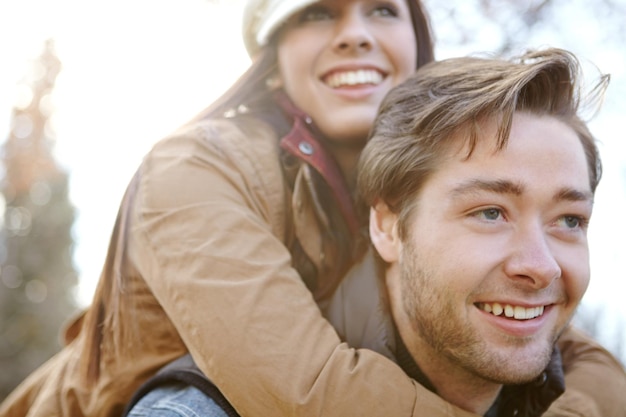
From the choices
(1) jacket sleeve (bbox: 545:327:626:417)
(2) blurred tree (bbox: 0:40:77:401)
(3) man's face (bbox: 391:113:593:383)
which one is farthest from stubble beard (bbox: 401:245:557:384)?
(2) blurred tree (bbox: 0:40:77:401)

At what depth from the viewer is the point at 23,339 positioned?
28.0 ft

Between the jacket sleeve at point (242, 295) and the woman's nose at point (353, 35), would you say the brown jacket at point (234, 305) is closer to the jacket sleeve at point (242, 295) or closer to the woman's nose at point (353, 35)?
the jacket sleeve at point (242, 295)

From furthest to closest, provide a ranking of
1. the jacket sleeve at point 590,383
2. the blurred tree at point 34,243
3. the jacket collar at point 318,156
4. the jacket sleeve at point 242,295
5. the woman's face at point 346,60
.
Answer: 1. the blurred tree at point 34,243
2. the woman's face at point 346,60
3. the jacket collar at point 318,156
4. the jacket sleeve at point 590,383
5. the jacket sleeve at point 242,295

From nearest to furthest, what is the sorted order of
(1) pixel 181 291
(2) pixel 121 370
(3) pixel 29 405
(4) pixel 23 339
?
(1) pixel 181 291 → (2) pixel 121 370 → (3) pixel 29 405 → (4) pixel 23 339

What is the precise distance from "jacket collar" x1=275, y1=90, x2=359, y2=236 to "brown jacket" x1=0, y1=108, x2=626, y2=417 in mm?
46

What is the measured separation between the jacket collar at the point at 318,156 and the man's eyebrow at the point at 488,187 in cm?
55

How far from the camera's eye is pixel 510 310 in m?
1.88

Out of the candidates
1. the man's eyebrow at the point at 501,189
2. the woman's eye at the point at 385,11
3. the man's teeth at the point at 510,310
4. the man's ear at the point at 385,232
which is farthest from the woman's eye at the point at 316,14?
the man's teeth at the point at 510,310

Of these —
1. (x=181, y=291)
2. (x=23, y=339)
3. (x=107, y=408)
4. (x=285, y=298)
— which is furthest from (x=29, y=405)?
(x=23, y=339)

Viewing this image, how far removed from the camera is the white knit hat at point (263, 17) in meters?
2.51

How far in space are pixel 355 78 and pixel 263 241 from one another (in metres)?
0.74

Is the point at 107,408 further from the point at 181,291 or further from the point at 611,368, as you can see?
the point at 611,368

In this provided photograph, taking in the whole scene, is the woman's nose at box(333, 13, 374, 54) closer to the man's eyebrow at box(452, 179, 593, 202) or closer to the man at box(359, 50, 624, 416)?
the man at box(359, 50, 624, 416)

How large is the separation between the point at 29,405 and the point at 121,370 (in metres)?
0.77
